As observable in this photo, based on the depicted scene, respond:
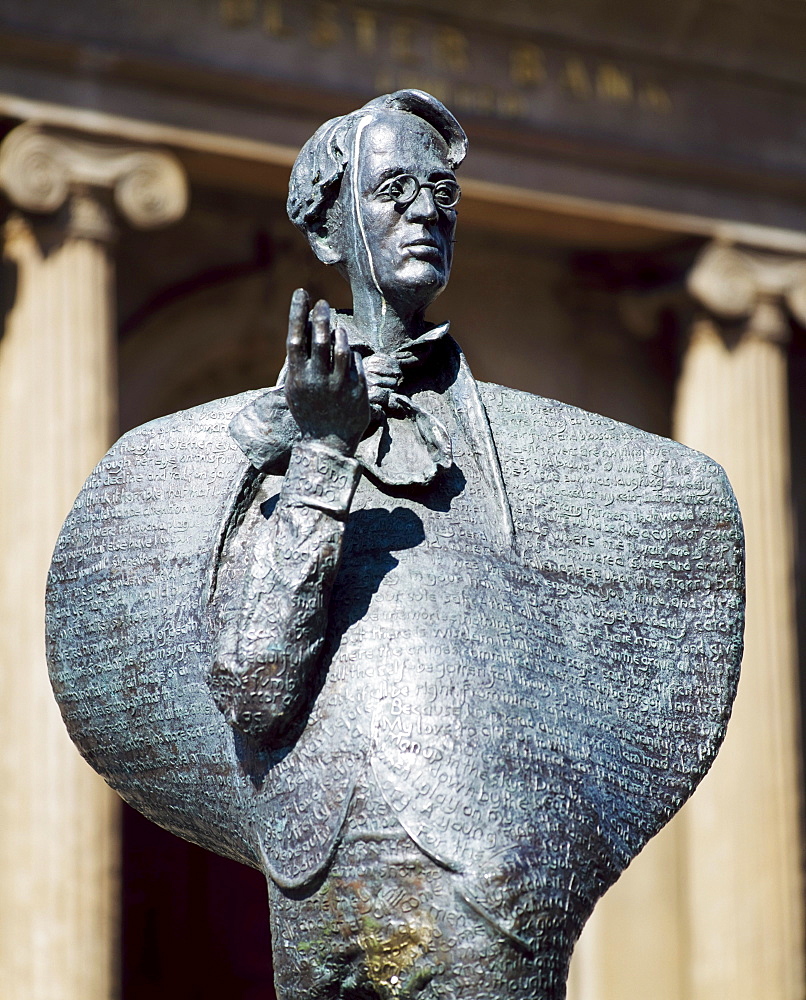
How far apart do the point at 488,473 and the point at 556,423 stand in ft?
0.50

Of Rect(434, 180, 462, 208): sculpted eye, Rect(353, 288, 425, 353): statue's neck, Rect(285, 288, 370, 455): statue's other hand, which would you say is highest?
Rect(434, 180, 462, 208): sculpted eye

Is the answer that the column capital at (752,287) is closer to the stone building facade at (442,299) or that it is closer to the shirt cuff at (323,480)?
the stone building facade at (442,299)

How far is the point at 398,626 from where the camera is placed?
2.71m

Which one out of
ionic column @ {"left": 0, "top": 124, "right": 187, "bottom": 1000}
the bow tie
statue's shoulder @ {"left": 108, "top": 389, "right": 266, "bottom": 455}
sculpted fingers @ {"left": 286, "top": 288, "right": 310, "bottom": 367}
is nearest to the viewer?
sculpted fingers @ {"left": 286, "top": 288, "right": 310, "bottom": 367}

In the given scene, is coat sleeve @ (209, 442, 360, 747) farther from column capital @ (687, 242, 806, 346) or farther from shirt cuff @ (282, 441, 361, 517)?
column capital @ (687, 242, 806, 346)

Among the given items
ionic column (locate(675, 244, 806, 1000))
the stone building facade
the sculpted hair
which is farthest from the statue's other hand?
ionic column (locate(675, 244, 806, 1000))

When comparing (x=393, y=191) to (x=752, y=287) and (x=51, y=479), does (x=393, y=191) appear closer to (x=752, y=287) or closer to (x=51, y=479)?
(x=51, y=479)

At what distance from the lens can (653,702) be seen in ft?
9.34

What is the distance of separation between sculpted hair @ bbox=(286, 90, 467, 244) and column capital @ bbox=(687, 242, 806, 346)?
1130cm

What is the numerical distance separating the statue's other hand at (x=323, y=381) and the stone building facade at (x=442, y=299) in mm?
8829

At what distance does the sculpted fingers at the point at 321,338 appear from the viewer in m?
2.56

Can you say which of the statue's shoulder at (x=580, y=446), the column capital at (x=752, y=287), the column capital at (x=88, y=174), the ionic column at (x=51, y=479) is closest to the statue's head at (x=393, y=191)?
the statue's shoulder at (x=580, y=446)

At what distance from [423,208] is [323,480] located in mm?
417

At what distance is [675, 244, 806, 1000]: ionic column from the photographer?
13.5 meters
